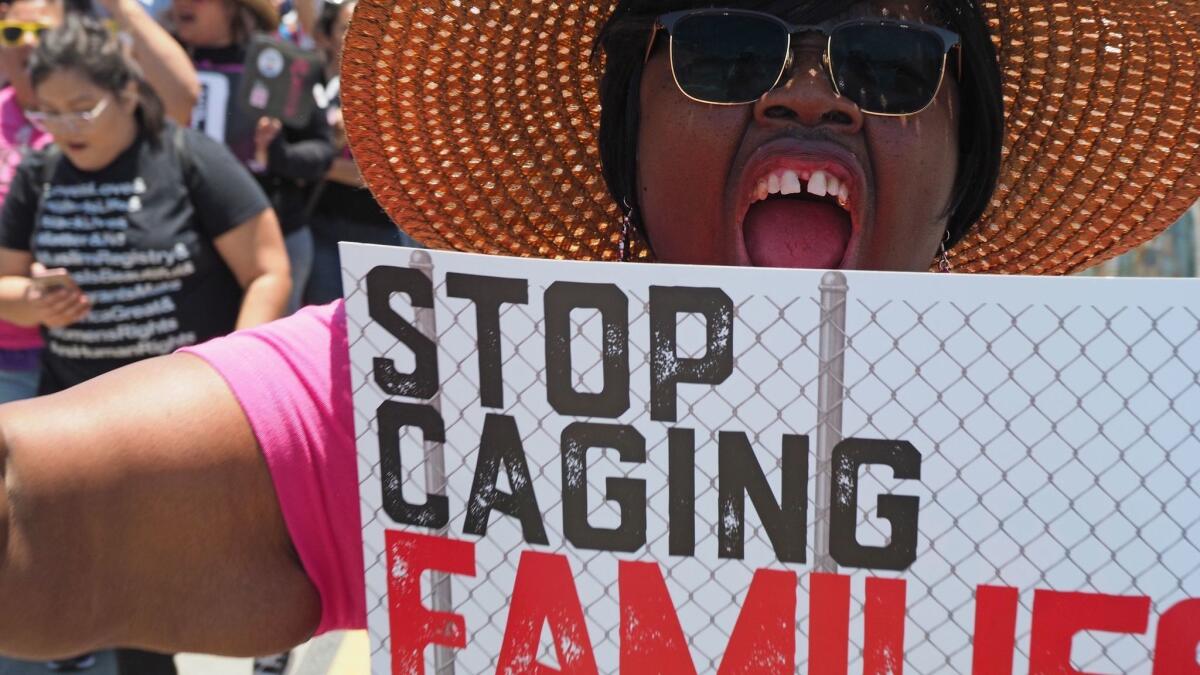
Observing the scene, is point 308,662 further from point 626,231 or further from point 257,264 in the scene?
point 626,231

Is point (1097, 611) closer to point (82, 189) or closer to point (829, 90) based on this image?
point (829, 90)

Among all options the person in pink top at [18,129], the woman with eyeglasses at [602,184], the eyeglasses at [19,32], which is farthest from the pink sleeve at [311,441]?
the eyeglasses at [19,32]

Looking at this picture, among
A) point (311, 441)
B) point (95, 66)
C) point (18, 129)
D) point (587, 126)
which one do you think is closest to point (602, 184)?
point (587, 126)

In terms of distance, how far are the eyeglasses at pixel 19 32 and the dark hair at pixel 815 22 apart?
9.29 ft

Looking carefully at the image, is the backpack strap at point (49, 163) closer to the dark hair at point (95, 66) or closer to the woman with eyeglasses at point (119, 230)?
the woman with eyeglasses at point (119, 230)

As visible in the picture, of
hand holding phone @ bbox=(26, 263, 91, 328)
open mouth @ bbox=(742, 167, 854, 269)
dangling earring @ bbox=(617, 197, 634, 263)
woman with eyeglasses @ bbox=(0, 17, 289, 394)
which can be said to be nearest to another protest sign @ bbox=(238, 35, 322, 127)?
woman with eyeglasses @ bbox=(0, 17, 289, 394)

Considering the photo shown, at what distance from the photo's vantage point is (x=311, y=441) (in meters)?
1.44

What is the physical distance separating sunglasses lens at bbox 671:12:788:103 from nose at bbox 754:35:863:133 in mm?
17

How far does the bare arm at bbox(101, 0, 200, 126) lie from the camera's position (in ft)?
13.8

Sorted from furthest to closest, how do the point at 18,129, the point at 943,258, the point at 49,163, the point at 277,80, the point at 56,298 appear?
the point at 277,80
the point at 18,129
the point at 49,163
the point at 56,298
the point at 943,258

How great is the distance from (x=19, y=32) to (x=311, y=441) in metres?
3.12

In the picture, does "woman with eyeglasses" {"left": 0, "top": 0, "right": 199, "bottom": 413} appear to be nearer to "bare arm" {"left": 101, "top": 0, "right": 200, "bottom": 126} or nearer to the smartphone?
"bare arm" {"left": 101, "top": 0, "right": 200, "bottom": 126}

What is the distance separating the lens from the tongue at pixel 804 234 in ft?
4.93

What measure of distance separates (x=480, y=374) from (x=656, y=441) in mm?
186
